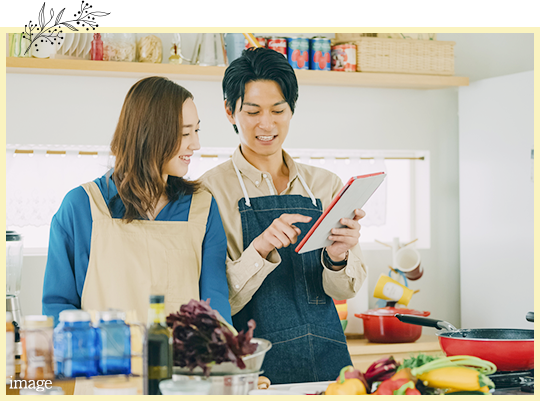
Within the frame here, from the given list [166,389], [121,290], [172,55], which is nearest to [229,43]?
[172,55]

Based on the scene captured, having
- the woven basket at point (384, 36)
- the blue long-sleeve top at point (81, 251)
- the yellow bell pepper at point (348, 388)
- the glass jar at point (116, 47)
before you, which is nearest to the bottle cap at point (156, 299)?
the yellow bell pepper at point (348, 388)

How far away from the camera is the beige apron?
1424mm

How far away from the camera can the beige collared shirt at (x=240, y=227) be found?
5.08 ft

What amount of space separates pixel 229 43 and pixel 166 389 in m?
2.18

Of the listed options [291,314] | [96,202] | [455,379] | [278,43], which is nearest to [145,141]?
[96,202]

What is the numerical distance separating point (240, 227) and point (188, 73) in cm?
134

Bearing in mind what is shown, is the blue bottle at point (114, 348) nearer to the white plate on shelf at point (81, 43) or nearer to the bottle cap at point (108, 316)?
the bottle cap at point (108, 316)

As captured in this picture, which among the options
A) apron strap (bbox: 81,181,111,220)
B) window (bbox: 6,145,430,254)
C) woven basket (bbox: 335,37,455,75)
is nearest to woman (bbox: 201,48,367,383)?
apron strap (bbox: 81,181,111,220)

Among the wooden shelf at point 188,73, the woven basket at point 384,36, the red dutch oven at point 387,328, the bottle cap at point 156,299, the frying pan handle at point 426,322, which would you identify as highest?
the woven basket at point 384,36

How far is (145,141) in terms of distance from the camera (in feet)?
4.94

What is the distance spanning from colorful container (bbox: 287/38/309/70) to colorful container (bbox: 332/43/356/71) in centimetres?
18

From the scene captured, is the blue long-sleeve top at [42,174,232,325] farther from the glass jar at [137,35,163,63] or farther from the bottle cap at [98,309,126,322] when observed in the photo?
the glass jar at [137,35,163,63]

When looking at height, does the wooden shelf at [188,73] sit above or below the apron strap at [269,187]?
above
